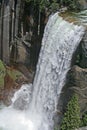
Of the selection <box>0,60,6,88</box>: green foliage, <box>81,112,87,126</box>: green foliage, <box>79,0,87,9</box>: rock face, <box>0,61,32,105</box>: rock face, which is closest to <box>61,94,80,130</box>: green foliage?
<box>81,112,87,126</box>: green foliage

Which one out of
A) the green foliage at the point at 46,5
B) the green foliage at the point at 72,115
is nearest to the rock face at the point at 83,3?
the green foliage at the point at 46,5

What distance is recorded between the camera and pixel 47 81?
2233cm

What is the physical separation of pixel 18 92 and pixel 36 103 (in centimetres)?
178

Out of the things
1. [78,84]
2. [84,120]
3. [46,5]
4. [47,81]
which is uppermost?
[46,5]

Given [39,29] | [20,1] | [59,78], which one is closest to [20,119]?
[59,78]

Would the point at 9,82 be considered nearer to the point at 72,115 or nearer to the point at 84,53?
the point at 72,115

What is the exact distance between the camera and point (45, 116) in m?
22.0

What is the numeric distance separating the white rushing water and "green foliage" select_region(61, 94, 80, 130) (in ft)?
Result: 5.32

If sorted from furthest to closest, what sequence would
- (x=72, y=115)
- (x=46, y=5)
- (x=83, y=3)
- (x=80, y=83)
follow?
1. (x=46, y=5)
2. (x=83, y=3)
3. (x=80, y=83)
4. (x=72, y=115)

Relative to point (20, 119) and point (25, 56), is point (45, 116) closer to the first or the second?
point (20, 119)

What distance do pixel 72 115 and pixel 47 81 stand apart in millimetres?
3145

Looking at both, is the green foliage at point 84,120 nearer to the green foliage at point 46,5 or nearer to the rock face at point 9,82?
the rock face at point 9,82

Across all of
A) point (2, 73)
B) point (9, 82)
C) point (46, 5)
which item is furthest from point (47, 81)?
point (46, 5)

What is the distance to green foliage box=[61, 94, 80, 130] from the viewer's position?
769 inches
